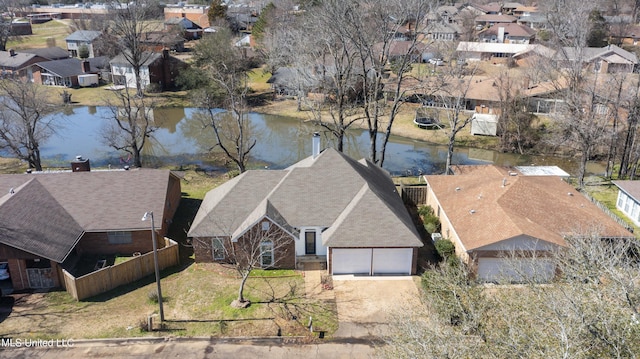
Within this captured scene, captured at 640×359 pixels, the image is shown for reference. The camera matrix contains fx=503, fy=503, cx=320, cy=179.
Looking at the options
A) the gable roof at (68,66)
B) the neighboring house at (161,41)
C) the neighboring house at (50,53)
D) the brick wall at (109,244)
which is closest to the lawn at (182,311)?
the brick wall at (109,244)

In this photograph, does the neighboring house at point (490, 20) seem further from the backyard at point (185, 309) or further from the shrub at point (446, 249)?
the backyard at point (185, 309)

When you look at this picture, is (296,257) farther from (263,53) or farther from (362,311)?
(263,53)

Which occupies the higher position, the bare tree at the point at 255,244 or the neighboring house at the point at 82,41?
the neighboring house at the point at 82,41

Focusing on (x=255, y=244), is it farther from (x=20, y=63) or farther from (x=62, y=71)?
(x=20, y=63)

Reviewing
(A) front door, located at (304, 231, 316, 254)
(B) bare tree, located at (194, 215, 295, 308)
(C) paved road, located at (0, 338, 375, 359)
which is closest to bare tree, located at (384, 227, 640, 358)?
(C) paved road, located at (0, 338, 375, 359)

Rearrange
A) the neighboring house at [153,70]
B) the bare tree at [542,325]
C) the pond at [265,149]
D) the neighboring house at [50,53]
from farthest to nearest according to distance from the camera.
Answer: the neighboring house at [50,53] → the neighboring house at [153,70] → the pond at [265,149] → the bare tree at [542,325]

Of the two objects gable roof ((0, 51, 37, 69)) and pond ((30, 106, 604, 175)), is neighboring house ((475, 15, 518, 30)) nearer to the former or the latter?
pond ((30, 106, 604, 175))
